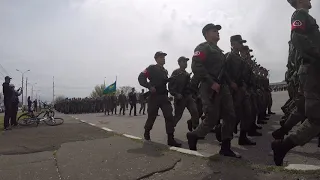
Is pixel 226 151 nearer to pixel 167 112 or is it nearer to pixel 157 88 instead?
pixel 167 112

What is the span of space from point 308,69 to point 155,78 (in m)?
3.64

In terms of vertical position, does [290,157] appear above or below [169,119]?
below

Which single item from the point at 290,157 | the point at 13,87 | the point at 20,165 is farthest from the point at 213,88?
the point at 13,87

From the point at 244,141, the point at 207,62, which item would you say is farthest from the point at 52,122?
the point at 207,62

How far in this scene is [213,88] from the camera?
440cm

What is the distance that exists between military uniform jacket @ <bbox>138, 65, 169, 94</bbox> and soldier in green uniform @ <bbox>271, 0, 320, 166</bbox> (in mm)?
3327

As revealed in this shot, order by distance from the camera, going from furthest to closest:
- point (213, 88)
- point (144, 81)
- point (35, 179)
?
point (144, 81) < point (213, 88) < point (35, 179)

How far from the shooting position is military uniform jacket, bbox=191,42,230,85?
4570 millimetres

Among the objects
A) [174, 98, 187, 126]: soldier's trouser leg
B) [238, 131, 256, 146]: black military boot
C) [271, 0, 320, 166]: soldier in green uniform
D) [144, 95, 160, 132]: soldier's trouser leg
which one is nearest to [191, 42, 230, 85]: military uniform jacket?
[271, 0, 320, 166]: soldier in green uniform

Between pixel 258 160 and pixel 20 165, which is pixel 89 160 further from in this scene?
pixel 258 160

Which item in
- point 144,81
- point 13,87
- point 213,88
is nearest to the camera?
point 213,88

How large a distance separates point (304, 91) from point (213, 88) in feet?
4.09

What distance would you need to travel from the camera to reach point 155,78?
21.8 ft

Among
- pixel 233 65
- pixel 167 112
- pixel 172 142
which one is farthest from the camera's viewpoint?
pixel 167 112
